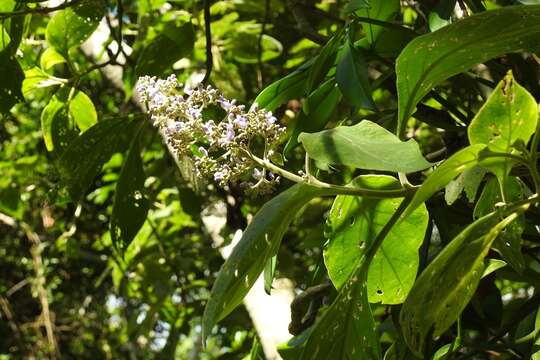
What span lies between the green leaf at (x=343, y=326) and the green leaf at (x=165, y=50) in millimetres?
554

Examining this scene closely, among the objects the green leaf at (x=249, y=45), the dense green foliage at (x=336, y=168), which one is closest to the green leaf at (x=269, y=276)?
the dense green foliage at (x=336, y=168)

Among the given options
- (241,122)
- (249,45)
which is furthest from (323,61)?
(249,45)

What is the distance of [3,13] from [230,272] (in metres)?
0.62

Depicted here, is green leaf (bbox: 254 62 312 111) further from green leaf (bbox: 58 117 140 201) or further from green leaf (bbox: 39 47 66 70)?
green leaf (bbox: 39 47 66 70)

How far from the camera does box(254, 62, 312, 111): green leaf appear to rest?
2.62 ft

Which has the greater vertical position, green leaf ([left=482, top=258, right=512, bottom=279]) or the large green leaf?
green leaf ([left=482, top=258, right=512, bottom=279])

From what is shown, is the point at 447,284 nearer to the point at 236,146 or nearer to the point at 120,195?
the point at 236,146

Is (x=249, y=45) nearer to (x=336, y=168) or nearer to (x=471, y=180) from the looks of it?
(x=336, y=168)

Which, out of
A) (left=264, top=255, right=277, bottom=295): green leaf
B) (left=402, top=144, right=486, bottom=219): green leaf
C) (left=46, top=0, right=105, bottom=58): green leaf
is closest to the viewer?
(left=402, top=144, right=486, bottom=219): green leaf

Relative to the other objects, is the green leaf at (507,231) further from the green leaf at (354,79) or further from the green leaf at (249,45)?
the green leaf at (249,45)

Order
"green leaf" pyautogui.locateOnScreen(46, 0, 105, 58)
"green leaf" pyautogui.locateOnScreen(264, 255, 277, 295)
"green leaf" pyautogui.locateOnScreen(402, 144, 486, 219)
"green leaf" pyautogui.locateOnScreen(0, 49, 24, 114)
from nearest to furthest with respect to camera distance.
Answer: "green leaf" pyautogui.locateOnScreen(402, 144, 486, 219), "green leaf" pyautogui.locateOnScreen(264, 255, 277, 295), "green leaf" pyautogui.locateOnScreen(0, 49, 24, 114), "green leaf" pyautogui.locateOnScreen(46, 0, 105, 58)

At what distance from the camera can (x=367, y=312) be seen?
1.98ft

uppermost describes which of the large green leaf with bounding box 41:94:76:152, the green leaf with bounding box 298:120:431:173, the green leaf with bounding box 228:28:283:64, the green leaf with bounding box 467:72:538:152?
the green leaf with bounding box 467:72:538:152

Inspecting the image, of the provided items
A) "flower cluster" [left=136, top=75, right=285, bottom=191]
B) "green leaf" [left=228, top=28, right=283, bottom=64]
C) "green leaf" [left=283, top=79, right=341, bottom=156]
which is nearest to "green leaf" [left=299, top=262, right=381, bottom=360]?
"flower cluster" [left=136, top=75, right=285, bottom=191]
